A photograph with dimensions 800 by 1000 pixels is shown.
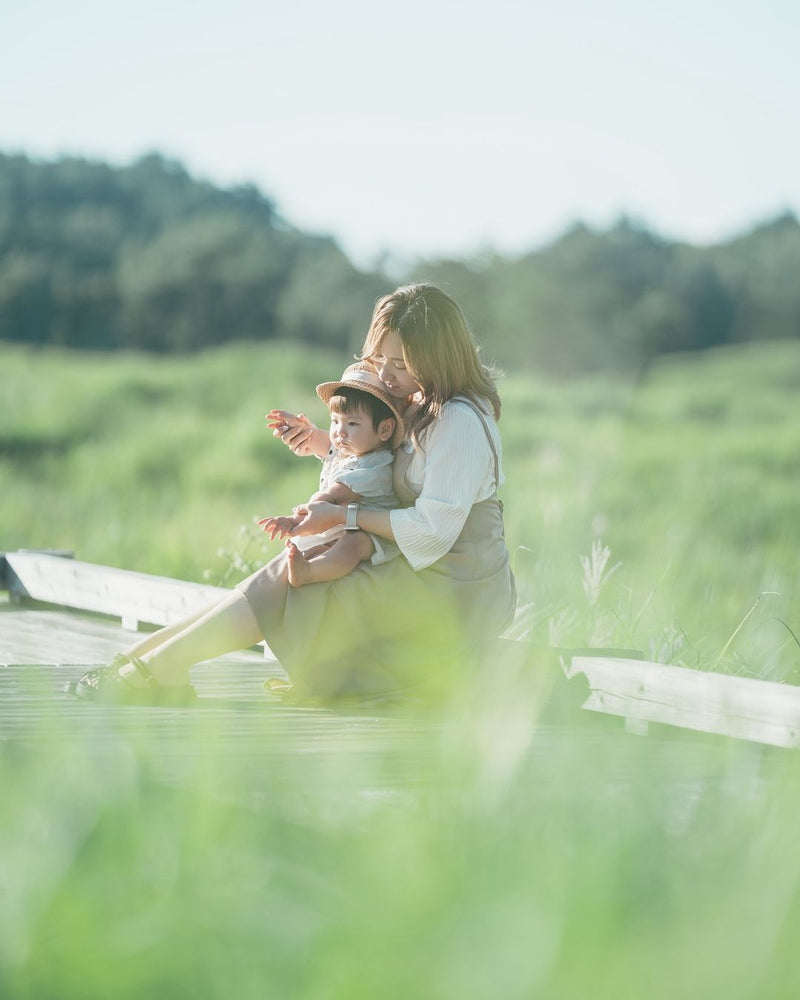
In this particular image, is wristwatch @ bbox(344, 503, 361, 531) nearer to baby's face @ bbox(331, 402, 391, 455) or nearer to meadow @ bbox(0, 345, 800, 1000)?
baby's face @ bbox(331, 402, 391, 455)

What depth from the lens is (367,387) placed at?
3.80 metres

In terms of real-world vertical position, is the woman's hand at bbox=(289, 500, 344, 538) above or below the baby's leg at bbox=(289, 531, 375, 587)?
above

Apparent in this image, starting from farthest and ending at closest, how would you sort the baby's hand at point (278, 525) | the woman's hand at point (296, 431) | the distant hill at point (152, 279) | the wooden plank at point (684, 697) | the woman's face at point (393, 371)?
the distant hill at point (152, 279) < the woman's hand at point (296, 431) < the woman's face at point (393, 371) < the baby's hand at point (278, 525) < the wooden plank at point (684, 697)

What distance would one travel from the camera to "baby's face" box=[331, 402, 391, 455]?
3873mm

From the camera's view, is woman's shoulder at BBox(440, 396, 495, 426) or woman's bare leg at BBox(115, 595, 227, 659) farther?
woman's bare leg at BBox(115, 595, 227, 659)

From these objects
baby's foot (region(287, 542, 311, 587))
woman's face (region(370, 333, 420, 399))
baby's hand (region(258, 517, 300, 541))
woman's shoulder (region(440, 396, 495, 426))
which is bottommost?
baby's foot (region(287, 542, 311, 587))

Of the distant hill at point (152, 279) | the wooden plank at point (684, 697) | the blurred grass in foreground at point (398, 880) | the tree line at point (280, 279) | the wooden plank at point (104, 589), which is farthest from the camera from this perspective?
the tree line at point (280, 279)

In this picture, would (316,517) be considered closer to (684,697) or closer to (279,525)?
(279,525)

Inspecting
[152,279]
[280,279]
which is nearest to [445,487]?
[152,279]

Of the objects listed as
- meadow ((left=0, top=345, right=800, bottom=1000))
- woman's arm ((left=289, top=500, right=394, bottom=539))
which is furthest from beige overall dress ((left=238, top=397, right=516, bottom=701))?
meadow ((left=0, top=345, right=800, bottom=1000))

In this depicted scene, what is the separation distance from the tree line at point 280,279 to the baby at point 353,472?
3500 centimetres

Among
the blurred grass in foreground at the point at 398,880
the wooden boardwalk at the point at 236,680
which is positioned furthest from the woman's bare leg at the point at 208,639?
the blurred grass in foreground at the point at 398,880

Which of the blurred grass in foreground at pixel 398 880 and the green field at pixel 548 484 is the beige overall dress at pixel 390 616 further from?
the blurred grass in foreground at pixel 398 880

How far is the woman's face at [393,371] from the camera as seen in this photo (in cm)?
387
